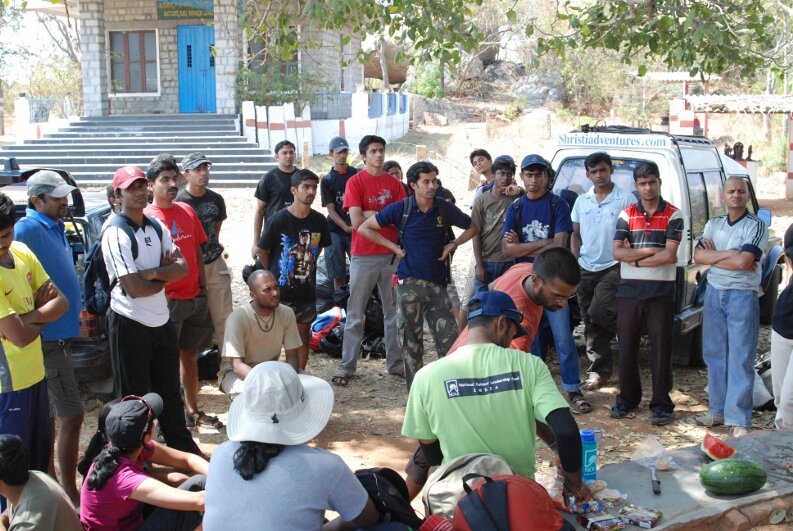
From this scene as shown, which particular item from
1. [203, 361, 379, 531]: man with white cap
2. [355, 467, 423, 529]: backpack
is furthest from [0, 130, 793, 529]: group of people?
[355, 467, 423, 529]: backpack

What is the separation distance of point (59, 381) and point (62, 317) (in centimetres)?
37

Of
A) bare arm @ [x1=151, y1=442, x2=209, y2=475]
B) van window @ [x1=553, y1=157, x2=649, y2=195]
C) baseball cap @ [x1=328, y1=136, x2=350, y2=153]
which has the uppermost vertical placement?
baseball cap @ [x1=328, y1=136, x2=350, y2=153]

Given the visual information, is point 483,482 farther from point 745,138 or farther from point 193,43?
point 745,138

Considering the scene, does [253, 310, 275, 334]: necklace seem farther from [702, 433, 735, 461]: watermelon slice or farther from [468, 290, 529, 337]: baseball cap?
[702, 433, 735, 461]: watermelon slice

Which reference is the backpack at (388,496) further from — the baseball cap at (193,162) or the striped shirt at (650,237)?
the baseball cap at (193,162)

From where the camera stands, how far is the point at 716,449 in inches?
192

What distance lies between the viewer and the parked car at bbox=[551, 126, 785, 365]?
720 cm

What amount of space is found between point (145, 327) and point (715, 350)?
4038mm

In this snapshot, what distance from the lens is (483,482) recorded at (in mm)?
3189

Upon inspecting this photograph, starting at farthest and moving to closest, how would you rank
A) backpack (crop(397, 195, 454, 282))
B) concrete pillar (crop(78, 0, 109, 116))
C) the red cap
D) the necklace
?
concrete pillar (crop(78, 0, 109, 116)), backpack (crop(397, 195, 454, 282)), the necklace, the red cap

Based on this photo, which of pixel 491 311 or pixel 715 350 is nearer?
pixel 491 311

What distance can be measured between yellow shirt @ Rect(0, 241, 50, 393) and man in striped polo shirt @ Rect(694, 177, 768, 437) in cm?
448

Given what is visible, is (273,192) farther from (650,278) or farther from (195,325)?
(650,278)

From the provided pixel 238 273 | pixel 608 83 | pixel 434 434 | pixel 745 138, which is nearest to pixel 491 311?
pixel 434 434
